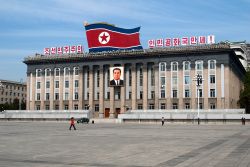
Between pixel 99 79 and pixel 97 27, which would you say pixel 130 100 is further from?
pixel 97 27

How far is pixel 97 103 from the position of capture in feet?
331

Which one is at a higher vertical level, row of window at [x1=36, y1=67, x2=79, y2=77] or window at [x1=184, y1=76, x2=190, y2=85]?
row of window at [x1=36, y1=67, x2=79, y2=77]

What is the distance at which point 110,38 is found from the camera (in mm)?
98500

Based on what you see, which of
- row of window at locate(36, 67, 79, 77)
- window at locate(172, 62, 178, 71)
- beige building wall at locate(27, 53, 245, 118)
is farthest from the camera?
row of window at locate(36, 67, 79, 77)

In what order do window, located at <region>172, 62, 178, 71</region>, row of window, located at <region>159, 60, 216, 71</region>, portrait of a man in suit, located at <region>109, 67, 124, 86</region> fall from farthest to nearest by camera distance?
portrait of a man in suit, located at <region>109, 67, 124, 86</region> → window, located at <region>172, 62, 178, 71</region> → row of window, located at <region>159, 60, 216, 71</region>

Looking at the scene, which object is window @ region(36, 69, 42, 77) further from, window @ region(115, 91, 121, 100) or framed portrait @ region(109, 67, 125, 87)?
window @ region(115, 91, 121, 100)

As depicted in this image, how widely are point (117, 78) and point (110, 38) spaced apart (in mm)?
11017

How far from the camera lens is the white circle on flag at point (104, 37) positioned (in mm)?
98938

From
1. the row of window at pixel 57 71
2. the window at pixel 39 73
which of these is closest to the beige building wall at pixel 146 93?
the row of window at pixel 57 71

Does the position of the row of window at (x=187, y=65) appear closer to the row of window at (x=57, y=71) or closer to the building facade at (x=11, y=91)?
the row of window at (x=57, y=71)

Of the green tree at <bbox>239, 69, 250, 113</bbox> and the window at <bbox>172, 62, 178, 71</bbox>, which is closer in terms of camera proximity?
the window at <bbox>172, 62, 178, 71</bbox>

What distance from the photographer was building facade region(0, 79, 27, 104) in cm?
15665

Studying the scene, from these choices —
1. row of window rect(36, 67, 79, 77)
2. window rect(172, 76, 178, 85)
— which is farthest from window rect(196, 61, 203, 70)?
row of window rect(36, 67, 79, 77)

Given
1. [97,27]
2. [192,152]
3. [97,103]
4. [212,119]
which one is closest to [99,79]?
[97,103]
